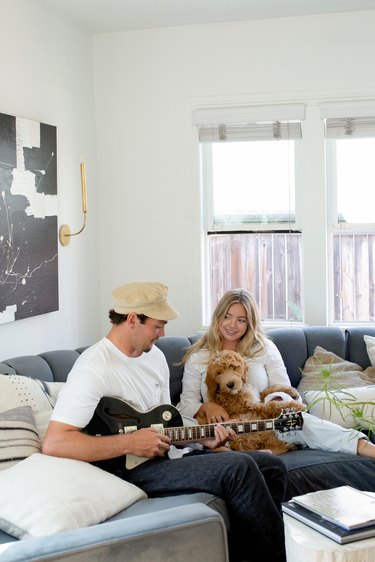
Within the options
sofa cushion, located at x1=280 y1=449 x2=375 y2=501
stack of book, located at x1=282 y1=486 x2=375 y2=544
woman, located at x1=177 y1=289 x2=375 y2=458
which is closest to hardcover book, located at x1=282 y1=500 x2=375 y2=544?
stack of book, located at x1=282 y1=486 x2=375 y2=544

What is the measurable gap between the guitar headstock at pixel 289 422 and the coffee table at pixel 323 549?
0.92 metres

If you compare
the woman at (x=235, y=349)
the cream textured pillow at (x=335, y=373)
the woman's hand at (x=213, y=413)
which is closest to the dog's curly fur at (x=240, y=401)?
the woman's hand at (x=213, y=413)

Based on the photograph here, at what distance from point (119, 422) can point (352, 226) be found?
244cm

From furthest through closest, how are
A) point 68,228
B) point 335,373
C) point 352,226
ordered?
point 352,226, point 68,228, point 335,373

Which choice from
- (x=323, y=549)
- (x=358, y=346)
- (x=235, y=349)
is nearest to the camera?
(x=323, y=549)

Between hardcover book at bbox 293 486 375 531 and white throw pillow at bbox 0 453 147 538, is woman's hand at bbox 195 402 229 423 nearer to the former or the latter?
white throw pillow at bbox 0 453 147 538

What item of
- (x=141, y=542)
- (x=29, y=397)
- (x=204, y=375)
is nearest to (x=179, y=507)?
(x=141, y=542)

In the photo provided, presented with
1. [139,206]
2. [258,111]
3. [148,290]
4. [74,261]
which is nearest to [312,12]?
[258,111]

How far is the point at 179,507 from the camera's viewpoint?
7.07 ft

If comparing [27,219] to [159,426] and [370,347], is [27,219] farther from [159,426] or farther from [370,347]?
[370,347]

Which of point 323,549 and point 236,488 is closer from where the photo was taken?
point 323,549

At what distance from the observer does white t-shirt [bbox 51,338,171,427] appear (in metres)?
2.57

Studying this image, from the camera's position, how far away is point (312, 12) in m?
4.41

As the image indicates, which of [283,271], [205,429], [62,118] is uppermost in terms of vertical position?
[62,118]
